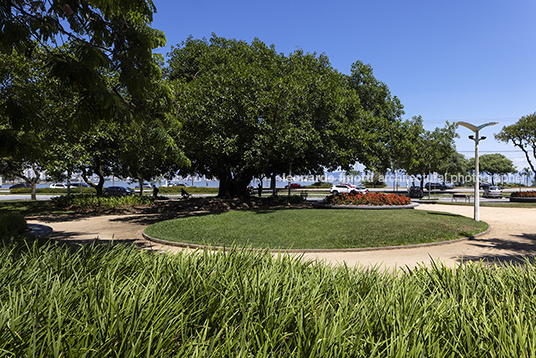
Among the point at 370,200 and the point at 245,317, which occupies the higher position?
the point at 245,317

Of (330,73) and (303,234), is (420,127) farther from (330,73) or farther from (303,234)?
(303,234)

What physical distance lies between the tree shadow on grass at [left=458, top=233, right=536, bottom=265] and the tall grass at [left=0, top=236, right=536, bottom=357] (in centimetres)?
579

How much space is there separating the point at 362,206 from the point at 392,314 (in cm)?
1722

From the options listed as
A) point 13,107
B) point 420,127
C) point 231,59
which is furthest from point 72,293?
point 420,127

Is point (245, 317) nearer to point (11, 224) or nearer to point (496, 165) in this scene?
point (11, 224)

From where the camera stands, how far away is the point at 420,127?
24797 mm

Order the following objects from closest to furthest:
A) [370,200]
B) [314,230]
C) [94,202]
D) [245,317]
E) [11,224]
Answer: [245,317] → [11,224] → [314,230] → [370,200] → [94,202]

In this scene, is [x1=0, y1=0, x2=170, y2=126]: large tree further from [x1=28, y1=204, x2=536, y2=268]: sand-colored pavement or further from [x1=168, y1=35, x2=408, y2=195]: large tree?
[x1=168, y1=35, x2=408, y2=195]: large tree

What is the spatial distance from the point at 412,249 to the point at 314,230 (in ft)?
12.4

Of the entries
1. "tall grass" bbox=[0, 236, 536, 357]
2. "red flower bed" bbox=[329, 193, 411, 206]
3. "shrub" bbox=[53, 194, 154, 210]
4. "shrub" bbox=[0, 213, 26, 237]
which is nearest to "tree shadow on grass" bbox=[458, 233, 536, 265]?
"tall grass" bbox=[0, 236, 536, 357]

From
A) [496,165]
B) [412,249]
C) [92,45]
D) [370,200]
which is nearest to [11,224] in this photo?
[92,45]

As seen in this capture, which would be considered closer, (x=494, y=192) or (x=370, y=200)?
(x=370, y=200)

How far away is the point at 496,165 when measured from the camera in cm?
9212

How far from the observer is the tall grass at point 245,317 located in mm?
2137
